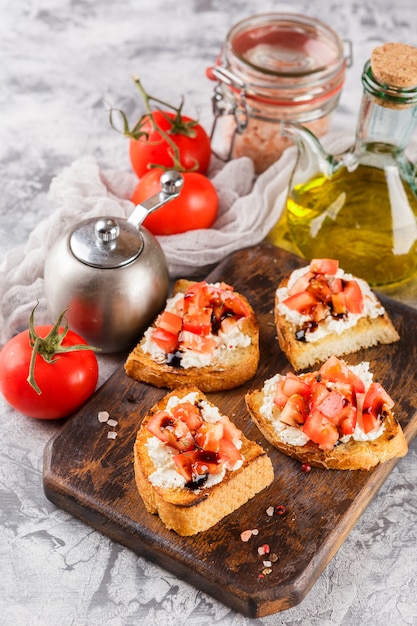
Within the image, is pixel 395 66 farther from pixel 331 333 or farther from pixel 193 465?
pixel 193 465

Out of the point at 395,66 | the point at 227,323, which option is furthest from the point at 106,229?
the point at 395,66

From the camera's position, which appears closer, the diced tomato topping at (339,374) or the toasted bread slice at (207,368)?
the diced tomato topping at (339,374)

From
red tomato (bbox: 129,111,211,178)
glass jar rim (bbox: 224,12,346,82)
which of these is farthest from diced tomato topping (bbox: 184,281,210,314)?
glass jar rim (bbox: 224,12,346,82)

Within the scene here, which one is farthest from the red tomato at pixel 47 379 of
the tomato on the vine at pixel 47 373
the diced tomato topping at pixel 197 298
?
the diced tomato topping at pixel 197 298

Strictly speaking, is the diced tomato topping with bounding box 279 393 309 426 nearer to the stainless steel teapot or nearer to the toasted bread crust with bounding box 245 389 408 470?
the toasted bread crust with bounding box 245 389 408 470

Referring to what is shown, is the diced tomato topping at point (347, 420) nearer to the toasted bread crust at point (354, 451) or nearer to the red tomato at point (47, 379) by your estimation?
the toasted bread crust at point (354, 451)

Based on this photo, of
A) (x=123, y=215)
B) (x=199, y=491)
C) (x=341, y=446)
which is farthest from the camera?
(x=123, y=215)
